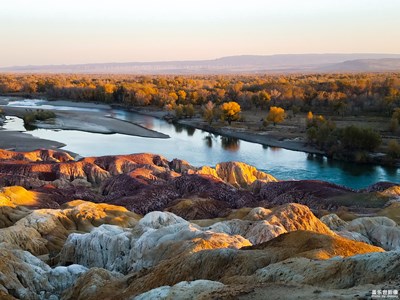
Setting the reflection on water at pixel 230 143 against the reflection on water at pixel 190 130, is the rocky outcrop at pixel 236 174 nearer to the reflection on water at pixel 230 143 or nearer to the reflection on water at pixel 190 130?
the reflection on water at pixel 230 143

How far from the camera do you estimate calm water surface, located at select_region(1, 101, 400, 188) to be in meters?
61.9

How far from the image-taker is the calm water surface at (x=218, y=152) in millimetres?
61875

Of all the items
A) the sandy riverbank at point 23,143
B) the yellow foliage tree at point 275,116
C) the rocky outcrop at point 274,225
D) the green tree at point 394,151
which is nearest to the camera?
the rocky outcrop at point 274,225

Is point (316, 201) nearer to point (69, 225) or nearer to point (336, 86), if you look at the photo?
point (69, 225)

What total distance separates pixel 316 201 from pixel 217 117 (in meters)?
64.4

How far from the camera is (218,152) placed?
75.8 m

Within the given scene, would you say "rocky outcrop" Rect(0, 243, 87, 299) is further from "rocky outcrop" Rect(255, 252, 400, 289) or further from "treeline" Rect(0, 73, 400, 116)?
"treeline" Rect(0, 73, 400, 116)

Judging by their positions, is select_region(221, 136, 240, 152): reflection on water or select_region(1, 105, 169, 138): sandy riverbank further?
select_region(1, 105, 169, 138): sandy riverbank

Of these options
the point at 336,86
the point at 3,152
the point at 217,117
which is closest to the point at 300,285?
the point at 3,152

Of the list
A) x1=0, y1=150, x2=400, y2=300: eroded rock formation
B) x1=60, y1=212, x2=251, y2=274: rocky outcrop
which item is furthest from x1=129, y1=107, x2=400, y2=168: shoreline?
x1=60, y1=212, x2=251, y2=274: rocky outcrop

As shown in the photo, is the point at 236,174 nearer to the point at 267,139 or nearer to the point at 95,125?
the point at 267,139

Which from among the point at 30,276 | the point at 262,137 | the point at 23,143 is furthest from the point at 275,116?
the point at 30,276

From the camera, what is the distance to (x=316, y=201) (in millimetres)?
41000

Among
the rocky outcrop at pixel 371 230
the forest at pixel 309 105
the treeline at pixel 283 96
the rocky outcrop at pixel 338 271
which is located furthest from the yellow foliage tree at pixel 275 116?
the rocky outcrop at pixel 338 271
